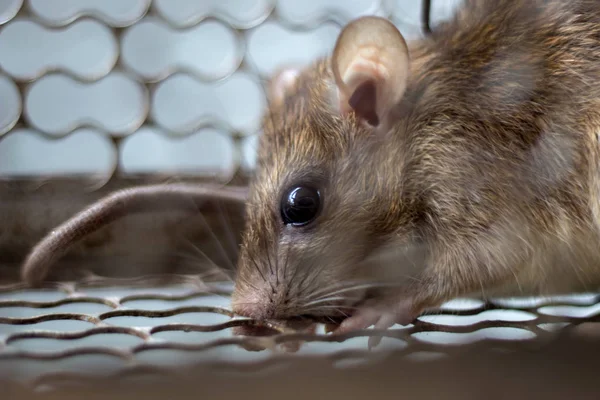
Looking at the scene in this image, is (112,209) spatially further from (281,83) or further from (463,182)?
(463,182)

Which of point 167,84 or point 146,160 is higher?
point 167,84

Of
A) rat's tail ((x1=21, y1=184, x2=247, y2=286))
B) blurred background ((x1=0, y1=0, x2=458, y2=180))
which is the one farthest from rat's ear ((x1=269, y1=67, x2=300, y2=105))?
rat's tail ((x1=21, y1=184, x2=247, y2=286))

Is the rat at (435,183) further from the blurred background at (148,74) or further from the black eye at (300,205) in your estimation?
the blurred background at (148,74)

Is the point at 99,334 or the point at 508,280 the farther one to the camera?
the point at 508,280

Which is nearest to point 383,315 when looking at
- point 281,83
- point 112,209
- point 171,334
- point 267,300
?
point 267,300

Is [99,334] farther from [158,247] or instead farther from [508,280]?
[508,280]

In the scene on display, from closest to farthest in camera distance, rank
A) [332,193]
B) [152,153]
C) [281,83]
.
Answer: [332,193], [281,83], [152,153]

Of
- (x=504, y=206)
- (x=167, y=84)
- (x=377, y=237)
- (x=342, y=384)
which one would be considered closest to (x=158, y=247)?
(x=167, y=84)
